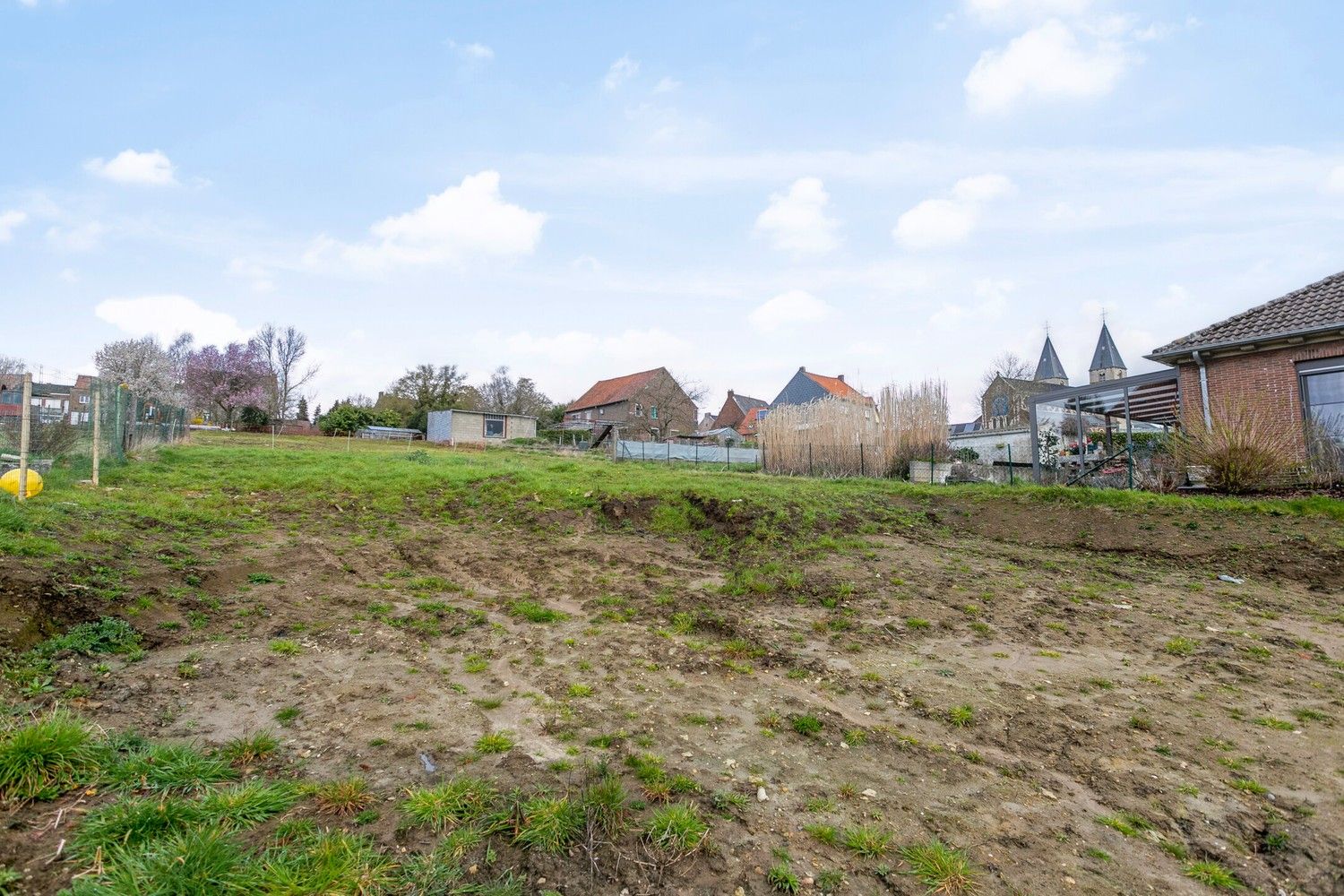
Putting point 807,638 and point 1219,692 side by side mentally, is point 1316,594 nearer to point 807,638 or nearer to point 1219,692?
point 1219,692

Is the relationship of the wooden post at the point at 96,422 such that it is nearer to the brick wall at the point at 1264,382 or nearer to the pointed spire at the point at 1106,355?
the brick wall at the point at 1264,382

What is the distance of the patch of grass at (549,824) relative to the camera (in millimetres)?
2352

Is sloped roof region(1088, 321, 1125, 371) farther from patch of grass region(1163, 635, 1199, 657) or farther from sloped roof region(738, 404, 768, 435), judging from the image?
patch of grass region(1163, 635, 1199, 657)

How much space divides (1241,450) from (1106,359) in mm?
45918

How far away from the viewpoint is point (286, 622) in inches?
193

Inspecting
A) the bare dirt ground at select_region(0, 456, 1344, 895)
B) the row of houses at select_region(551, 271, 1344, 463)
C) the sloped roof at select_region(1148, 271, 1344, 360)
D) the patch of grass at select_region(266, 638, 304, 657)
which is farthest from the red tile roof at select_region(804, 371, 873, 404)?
the patch of grass at select_region(266, 638, 304, 657)

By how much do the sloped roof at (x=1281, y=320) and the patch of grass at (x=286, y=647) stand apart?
16.1m

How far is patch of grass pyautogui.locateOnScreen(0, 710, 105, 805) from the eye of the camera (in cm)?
245

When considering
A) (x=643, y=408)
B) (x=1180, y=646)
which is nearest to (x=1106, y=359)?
(x=643, y=408)

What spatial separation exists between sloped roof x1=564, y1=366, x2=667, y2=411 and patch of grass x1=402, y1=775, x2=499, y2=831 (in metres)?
43.4

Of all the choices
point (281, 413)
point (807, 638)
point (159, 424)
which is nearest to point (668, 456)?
point (159, 424)

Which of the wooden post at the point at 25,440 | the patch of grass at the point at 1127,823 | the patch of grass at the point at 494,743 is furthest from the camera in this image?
the wooden post at the point at 25,440

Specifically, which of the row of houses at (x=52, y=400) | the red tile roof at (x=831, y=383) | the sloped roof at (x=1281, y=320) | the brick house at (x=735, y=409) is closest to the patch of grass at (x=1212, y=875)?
the row of houses at (x=52, y=400)

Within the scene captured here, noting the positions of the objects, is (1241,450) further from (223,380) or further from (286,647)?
(223,380)
